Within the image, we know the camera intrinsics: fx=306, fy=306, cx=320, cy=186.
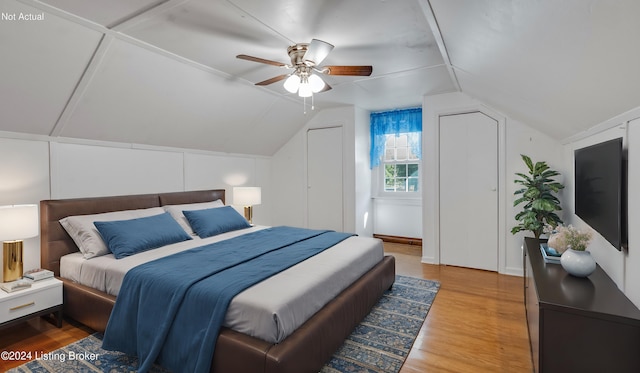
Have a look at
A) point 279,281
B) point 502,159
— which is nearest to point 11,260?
point 279,281

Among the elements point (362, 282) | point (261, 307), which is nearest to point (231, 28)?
point (261, 307)

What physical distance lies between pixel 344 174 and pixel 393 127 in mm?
1125

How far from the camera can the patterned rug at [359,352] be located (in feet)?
6.31

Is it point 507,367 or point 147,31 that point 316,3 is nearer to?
point 147,31

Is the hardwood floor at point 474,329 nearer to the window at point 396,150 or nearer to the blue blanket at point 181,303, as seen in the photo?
the blue blanket at point 181,303

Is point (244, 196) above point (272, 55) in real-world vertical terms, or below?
below

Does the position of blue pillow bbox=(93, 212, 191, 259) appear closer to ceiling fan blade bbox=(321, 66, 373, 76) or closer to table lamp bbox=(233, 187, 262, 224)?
table lamp bbox=(233, 187, 262, 224)

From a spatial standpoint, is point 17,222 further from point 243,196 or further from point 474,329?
Result: point 474,329

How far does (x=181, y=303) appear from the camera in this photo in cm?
179

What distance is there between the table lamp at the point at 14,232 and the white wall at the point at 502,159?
411 cm

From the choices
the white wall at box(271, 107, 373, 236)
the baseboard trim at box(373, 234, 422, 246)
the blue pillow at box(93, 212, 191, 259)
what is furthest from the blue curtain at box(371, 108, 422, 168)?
the blue pillow at box(93, 212, 191, 259)

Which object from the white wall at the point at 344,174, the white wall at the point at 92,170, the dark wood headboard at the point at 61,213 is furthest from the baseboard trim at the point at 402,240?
the dark wood headboard at the point at 61,213

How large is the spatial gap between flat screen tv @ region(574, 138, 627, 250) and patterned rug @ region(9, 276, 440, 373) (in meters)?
1.41

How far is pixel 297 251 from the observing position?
8.65 ft
